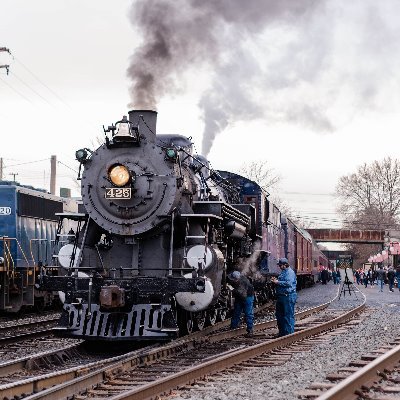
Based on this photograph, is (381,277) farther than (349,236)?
No

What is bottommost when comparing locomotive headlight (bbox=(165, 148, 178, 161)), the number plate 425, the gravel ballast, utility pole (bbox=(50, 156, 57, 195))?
the gravel ballast

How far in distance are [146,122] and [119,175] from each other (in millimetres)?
1121

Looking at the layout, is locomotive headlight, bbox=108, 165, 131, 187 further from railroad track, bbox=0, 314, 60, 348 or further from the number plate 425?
railroad track, bbox=0, 314, 60, 348

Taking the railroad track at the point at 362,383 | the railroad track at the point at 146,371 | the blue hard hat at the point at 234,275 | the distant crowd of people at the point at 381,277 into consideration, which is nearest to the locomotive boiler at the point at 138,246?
the railroad track at the point at 146,371

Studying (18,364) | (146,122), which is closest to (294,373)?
(18,364)

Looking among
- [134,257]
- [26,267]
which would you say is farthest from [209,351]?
[26,267]

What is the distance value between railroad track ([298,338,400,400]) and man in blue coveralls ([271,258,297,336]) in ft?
11.8

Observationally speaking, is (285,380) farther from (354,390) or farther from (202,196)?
(202,196)

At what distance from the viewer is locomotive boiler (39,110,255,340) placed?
10898 millimetres

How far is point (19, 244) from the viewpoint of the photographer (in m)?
19.4

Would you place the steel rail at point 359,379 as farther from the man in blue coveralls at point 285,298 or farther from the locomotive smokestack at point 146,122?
the locomotive smokestack at point 146,122

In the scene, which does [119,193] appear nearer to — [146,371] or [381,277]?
[146,371]

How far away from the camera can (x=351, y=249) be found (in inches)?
4449

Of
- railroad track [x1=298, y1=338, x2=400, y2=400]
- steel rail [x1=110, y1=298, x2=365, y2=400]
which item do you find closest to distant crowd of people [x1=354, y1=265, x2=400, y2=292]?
steel rail [x1=110, y1=298, x2=365, y2=400]
